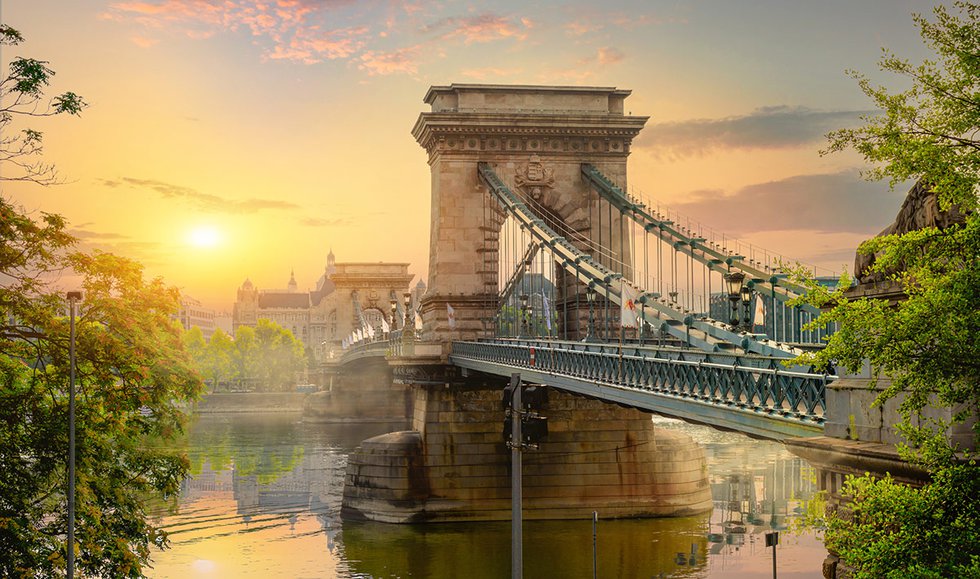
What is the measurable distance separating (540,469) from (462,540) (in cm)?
522

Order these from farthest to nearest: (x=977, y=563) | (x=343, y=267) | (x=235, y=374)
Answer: (x=235, y=374) → (x=343, y=267) → (x=977, y=563)

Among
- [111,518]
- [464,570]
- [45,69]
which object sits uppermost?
[45,69]

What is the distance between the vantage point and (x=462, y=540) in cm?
4475

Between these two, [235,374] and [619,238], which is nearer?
[619,238]

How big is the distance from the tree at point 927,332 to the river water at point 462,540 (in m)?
20.3

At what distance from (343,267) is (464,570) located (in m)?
115

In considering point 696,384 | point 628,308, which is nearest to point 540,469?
point 628,308

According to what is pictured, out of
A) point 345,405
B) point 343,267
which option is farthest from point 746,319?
point 343,267

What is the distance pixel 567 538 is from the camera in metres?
44.4

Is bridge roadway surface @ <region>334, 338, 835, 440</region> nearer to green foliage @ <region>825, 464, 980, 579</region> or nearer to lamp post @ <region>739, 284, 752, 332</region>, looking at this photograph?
lamp post @ <region>739, 284, 752, 332</region>

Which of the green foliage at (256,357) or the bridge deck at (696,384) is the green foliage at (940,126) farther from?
the green foliage at (256,357)

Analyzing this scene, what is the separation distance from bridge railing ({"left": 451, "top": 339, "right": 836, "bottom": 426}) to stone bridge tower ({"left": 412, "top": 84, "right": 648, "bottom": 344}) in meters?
18.2

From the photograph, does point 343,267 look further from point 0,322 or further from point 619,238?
point 0,322

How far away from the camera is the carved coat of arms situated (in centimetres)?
5497
